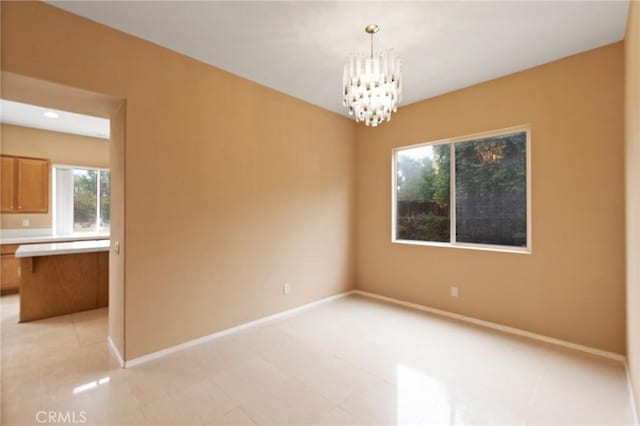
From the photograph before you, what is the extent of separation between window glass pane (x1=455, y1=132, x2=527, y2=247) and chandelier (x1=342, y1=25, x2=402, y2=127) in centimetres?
186

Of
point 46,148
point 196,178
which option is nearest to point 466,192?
point 196,178

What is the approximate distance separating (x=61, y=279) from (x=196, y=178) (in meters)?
2.57

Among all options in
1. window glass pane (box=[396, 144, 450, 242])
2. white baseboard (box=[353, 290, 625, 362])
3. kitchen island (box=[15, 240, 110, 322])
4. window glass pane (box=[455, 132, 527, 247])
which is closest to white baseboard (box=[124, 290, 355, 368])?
white baseboard (box=[353, 290, 625, 362])

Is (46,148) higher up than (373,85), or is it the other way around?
(46,148)

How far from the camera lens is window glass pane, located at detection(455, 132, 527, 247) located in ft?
10.6

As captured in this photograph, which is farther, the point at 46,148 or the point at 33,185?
the point at 46,148

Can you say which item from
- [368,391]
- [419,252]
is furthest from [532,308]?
[368,391]

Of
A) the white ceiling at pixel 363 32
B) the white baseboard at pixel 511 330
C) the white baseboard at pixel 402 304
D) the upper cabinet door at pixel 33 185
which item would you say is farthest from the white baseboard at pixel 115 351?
the upper cabinet door at pixel 33 185

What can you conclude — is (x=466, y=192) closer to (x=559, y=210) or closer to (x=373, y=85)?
(x=559, y=210)

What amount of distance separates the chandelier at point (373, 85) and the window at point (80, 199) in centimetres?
589

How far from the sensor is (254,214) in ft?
11.3

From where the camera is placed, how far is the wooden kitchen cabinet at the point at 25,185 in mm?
4781

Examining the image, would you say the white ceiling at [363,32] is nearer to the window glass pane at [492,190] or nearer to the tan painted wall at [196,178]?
the tan painted wall at [196,178]

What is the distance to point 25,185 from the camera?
4926 mm
